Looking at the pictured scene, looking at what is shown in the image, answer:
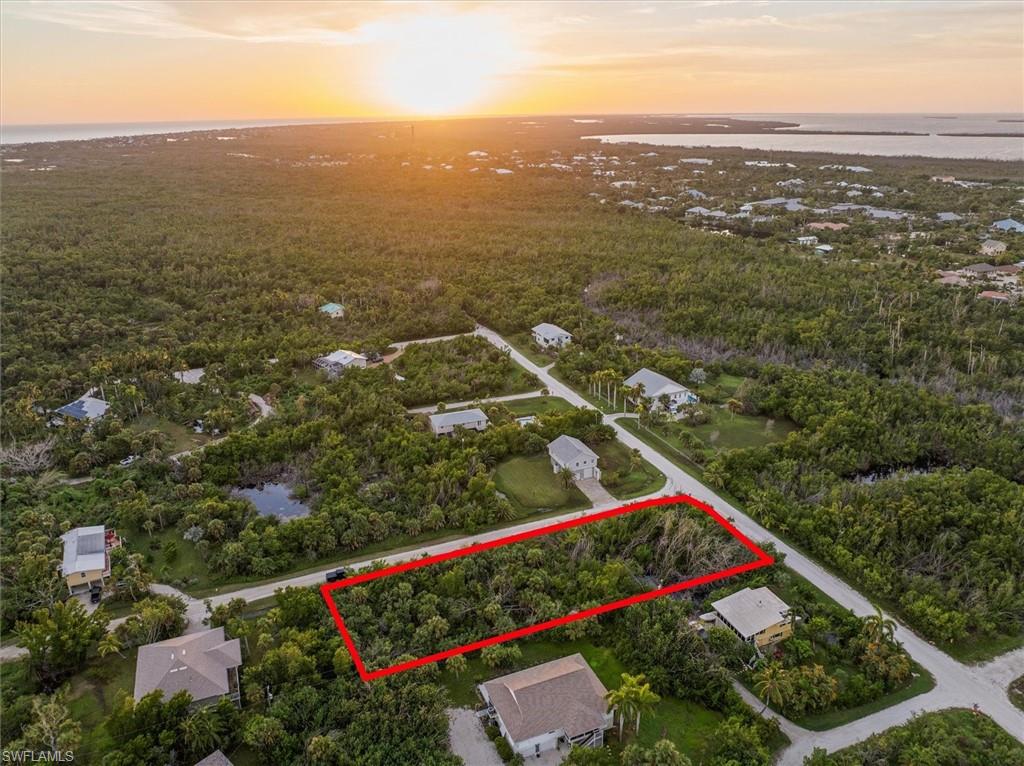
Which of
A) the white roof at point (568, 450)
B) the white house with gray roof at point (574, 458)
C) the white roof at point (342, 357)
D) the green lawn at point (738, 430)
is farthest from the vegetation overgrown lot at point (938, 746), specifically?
the white roof at point (342, 357)

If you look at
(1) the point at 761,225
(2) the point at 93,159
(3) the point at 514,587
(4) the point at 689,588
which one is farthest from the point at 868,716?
(2) the point at 93,159

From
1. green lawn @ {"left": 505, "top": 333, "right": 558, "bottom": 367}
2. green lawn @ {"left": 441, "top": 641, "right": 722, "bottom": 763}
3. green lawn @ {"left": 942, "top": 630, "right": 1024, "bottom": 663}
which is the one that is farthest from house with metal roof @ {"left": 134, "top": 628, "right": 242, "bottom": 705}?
green lawn @ {"left": 505, "top": 333, "right": 558, "bottom": 367}

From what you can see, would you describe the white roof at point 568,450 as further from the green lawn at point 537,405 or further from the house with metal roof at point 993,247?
the house with metal roof at point 993,247

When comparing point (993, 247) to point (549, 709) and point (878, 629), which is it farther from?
point (549, 709)

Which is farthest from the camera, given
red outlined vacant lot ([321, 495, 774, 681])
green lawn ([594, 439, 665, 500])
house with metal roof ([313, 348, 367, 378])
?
house with metal roof ([313, 348, 367, 378])

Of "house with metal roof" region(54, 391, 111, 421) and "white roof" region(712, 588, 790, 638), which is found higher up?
"house with metal roof" region(54, 391, 111, 421)

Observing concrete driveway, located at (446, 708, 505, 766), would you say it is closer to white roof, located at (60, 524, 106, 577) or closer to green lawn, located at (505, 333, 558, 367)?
white roof, located at (60, 524, 106, 577)

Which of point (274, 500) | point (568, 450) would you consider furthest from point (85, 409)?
point (568, 450)
